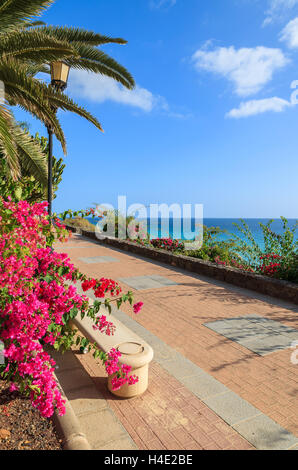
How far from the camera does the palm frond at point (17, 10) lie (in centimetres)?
524

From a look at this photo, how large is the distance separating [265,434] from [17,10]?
7135 millimetres

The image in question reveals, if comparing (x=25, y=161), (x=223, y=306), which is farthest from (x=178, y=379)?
(x=25, y=161)

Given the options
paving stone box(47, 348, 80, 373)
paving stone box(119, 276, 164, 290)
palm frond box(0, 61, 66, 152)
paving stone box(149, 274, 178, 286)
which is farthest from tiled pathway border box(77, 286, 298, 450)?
palm frond box(0, 61, 66, 152)

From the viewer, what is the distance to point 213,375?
3.51 metres

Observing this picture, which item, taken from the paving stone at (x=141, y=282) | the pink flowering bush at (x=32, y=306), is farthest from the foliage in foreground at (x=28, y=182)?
the paving stone at (x=141, y=282)

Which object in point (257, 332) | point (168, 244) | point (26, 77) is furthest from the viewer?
point (168, 244)

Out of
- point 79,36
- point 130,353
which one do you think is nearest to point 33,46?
point 79,36

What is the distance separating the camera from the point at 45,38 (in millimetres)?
5625

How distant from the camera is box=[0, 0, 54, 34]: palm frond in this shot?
206 inches

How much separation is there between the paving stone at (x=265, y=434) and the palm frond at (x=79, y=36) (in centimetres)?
874

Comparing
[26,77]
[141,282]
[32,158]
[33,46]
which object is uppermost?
[33,46]

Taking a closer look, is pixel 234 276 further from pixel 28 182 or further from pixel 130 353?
pixel 28 182
